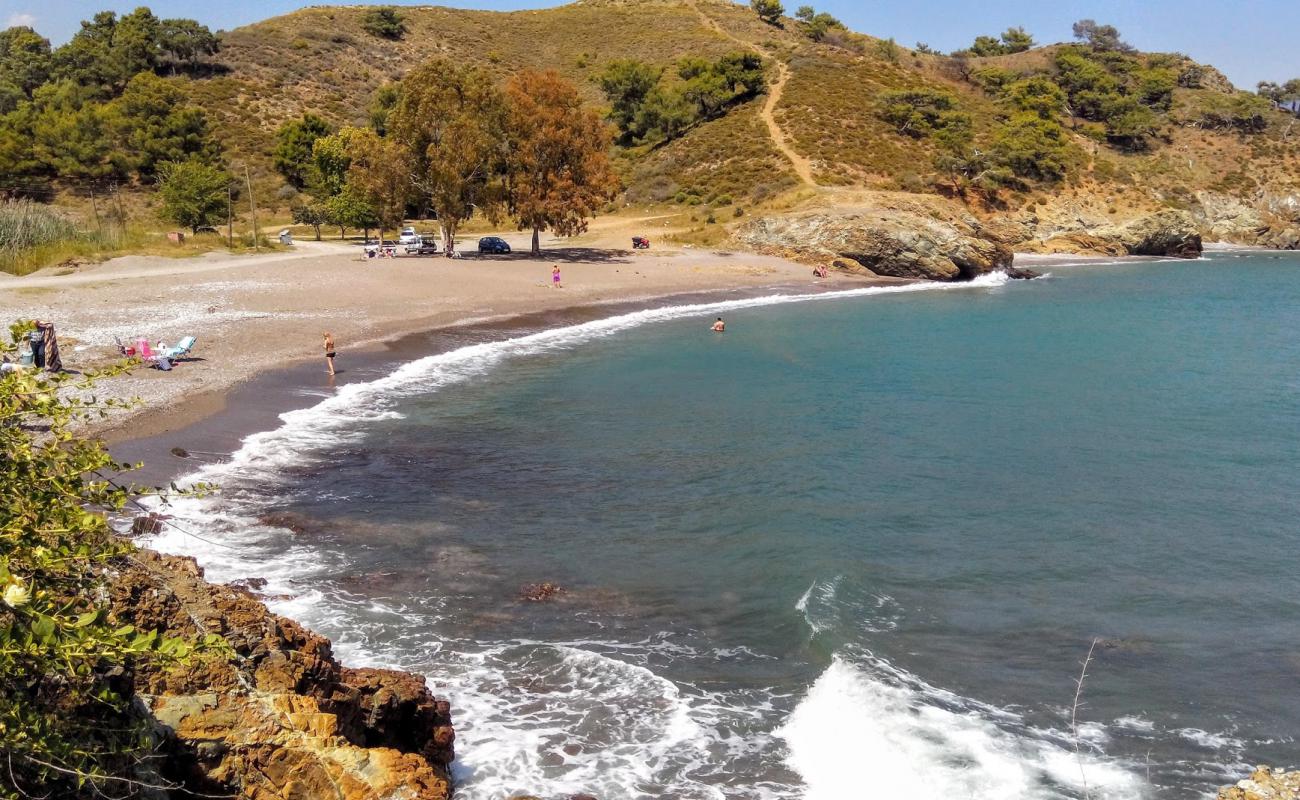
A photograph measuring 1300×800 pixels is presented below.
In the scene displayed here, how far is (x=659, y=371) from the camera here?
32.1 m

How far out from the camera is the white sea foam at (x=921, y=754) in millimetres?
10086

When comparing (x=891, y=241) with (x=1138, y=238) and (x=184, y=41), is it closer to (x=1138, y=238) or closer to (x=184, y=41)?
(x=1138, y=238)

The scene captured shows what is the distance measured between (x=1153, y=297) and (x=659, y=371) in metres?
37.0

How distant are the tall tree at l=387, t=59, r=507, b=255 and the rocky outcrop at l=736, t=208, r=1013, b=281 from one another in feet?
66.7

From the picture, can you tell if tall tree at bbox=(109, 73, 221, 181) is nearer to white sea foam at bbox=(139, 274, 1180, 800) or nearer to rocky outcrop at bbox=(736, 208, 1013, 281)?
rocky outcrop at bbox=(736, 208, 1013, 281)

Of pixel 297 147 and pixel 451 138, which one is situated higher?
pixel 297 147

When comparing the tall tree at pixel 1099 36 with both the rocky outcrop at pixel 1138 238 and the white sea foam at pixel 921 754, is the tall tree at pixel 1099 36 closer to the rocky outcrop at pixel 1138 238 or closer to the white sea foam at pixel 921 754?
the rocky outcrop at pixel 1138 238

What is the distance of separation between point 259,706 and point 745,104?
317 ft

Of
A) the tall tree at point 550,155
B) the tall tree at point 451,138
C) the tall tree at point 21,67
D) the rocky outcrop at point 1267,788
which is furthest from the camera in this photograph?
the tall tree at point 21,67

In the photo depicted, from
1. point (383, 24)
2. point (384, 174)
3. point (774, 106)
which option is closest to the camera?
point (384, 174)

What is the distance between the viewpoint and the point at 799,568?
15.6 metres

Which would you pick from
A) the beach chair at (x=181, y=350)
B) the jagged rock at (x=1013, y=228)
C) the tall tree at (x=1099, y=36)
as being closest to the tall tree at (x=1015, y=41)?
the tall tree at (x=1099, y=36)

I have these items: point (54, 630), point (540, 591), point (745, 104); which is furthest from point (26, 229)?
point (745, 104)

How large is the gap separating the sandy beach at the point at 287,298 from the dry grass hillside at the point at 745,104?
22688 mm
